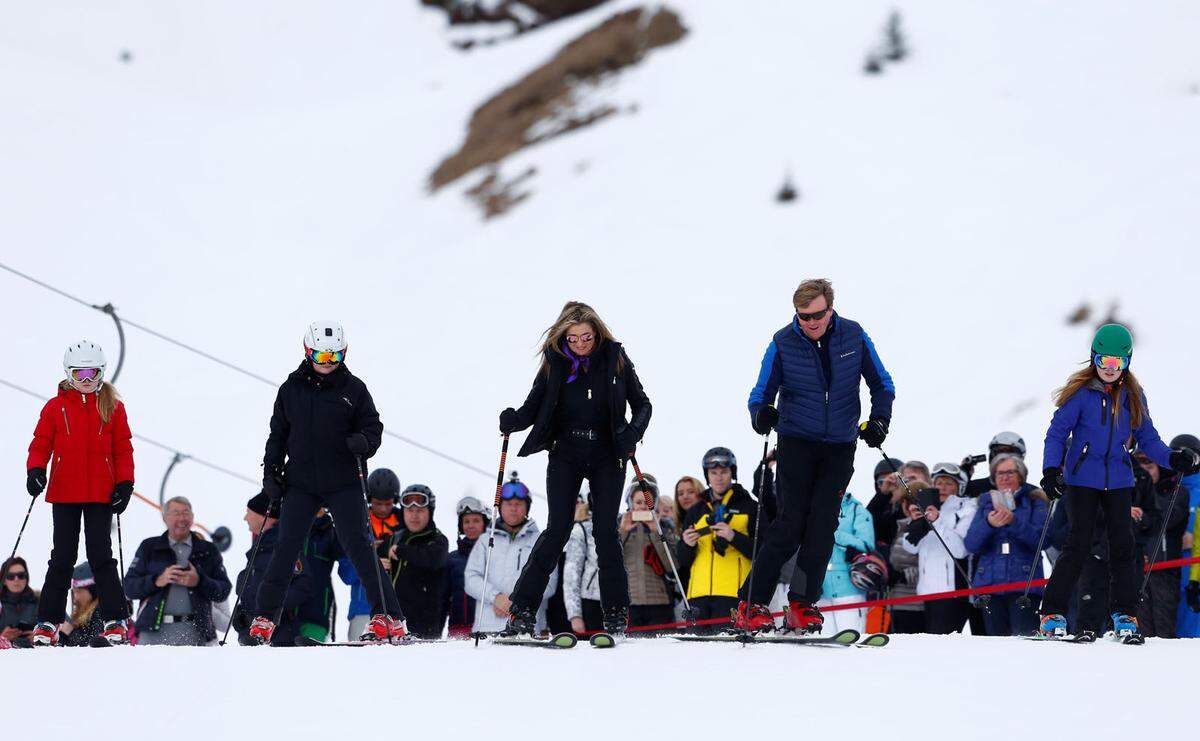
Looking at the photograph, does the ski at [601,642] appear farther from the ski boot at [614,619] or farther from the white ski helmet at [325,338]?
the white ski helmet at [325,338]

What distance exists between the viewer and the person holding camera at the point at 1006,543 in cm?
1041

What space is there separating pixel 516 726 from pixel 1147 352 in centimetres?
2241

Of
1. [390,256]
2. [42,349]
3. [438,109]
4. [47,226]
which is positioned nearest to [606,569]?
[42,349]

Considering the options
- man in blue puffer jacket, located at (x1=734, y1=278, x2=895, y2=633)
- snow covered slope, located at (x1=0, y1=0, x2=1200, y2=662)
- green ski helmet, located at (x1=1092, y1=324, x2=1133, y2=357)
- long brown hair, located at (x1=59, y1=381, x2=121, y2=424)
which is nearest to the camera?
man in blue puffer jacket, located at (x1=734, y1=278, x2=895, y2=633)

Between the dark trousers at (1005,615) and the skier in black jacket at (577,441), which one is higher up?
the skier in black jacket at (577,441)

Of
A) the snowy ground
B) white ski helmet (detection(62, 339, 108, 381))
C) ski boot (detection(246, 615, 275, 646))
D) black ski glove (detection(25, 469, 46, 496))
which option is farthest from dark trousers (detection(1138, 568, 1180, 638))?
black ski glove (detection(25, 469, 46, 496))

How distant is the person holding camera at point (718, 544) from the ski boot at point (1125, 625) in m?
2.59

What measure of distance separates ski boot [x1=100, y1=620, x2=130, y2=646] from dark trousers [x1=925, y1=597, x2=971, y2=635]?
5.26 meters

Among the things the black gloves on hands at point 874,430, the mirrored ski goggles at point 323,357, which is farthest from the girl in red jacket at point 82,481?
the black gloves on hands at point 874,430

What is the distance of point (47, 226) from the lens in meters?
45.6

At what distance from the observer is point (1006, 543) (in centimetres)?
1045

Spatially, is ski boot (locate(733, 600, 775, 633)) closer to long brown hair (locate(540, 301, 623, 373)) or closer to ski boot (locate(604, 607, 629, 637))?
ski boot (locate(604, 607, 629, 637))

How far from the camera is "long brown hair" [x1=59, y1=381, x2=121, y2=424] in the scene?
9773 mm

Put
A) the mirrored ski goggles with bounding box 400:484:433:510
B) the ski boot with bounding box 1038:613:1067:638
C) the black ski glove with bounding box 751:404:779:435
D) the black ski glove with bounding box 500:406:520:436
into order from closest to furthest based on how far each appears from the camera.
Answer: the black ski glove with bounding box 751:404:779:435
the black ski glove with bounding box 500:406:520:436
the ski boot with bounding box 1038:613:1067:638
the mirrored ski goggles with bounding box 400:484:433:510
